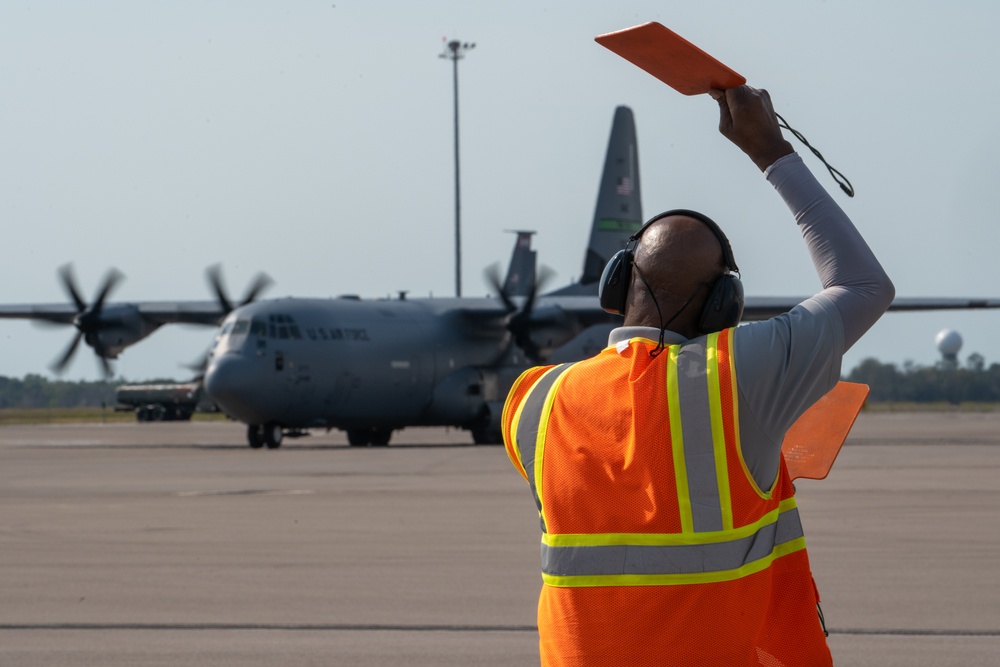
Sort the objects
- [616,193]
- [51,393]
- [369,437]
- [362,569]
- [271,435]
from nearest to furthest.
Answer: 1. [362,569]
2. [271,435]
3. [369,437]
4. [616,193]
5. [51,393]

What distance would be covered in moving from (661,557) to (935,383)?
316ft

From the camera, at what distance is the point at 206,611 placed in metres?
8.01

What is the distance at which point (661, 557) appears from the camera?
264 cm

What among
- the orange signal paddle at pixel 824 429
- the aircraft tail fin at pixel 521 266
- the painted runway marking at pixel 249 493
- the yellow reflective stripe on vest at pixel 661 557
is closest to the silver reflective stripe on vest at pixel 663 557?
the yellow reflective stripe on vest at pixel 661 557

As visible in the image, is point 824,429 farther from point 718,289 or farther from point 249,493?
point 249,493

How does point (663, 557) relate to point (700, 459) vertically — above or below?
below

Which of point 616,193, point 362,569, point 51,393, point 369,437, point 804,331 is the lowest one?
point 51,393

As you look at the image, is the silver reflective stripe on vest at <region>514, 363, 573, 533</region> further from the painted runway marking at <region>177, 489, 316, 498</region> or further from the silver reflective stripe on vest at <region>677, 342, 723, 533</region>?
the painted runway marking at <region>177, 489, 316, 498</region>

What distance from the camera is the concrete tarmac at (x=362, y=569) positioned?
688cm

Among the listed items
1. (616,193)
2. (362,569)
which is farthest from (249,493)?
(616,193)

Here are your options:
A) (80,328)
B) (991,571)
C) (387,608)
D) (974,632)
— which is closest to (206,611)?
(387,608)

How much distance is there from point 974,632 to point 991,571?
238 cm

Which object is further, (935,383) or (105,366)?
(935,383)

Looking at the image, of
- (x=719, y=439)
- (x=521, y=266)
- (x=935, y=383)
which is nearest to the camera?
(x=719, y=439)
